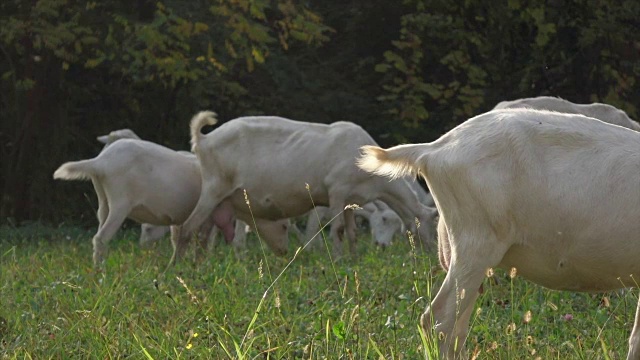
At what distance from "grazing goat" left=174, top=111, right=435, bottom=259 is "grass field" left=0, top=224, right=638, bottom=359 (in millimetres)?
2294

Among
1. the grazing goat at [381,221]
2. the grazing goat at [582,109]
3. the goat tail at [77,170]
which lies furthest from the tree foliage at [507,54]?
the grazing goat at [582,109]

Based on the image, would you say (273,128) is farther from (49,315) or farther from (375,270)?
(49,315)

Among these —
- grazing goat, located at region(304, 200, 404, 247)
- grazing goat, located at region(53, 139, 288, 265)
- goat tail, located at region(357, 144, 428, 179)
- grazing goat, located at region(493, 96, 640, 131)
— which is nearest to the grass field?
goat tail, located at region(357, 144, 428, 179)

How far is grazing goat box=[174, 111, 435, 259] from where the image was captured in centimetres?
1277

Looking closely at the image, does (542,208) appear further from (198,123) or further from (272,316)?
(198,123)

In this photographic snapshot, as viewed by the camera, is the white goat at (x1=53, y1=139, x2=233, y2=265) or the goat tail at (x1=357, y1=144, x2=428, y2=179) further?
the white goat at (x1=53, y1=139, x2=233, y2=265)

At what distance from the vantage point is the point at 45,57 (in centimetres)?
1919

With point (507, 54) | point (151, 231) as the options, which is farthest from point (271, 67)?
point (151, 231)

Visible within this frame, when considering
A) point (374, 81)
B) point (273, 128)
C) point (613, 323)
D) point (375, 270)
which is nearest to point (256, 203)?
point (273, 128)

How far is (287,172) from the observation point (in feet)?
42.7

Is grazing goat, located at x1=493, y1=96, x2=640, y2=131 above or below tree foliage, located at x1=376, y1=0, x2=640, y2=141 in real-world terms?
above

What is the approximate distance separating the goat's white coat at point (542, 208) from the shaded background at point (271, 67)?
11.6 metres

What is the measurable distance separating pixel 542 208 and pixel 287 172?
7.62 meters

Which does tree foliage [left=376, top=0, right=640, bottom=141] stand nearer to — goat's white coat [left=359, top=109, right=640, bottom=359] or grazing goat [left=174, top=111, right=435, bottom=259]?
grazing goat [left=174, top=111, right=435, bottom=259]
